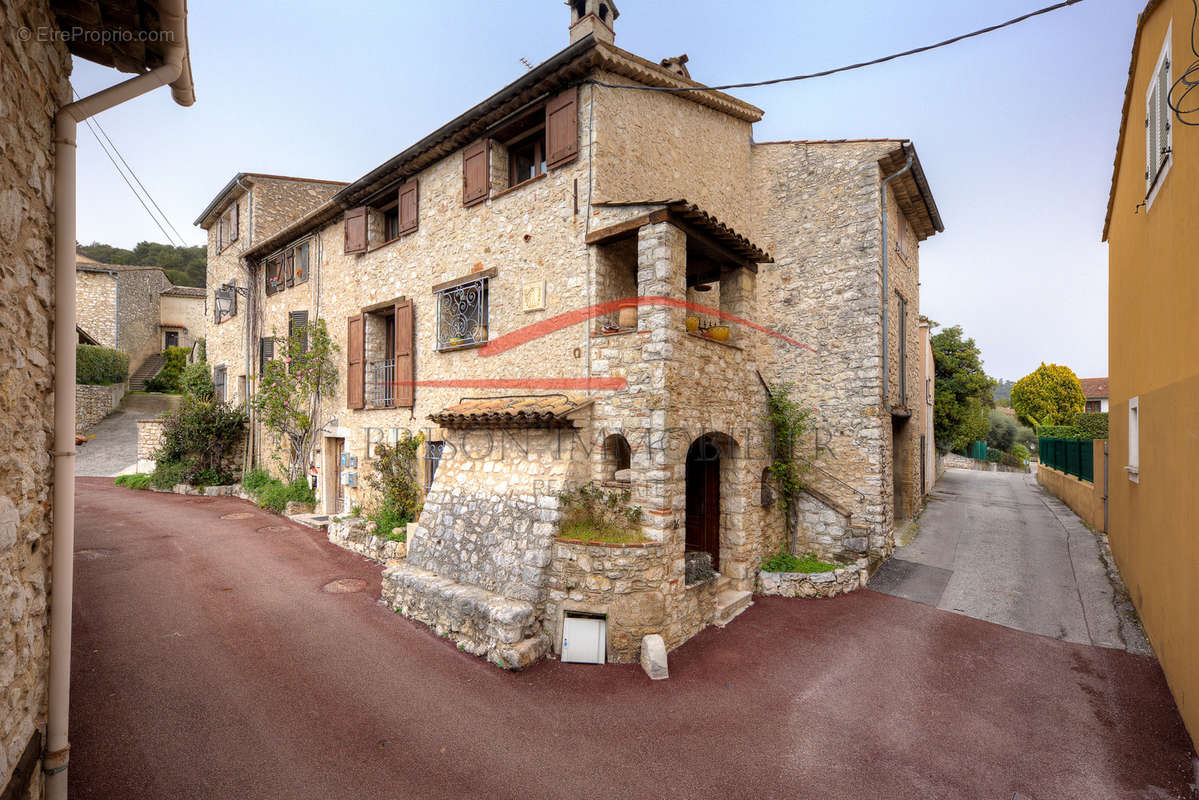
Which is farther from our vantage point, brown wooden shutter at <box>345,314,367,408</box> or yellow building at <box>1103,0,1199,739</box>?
brown wooden shutter at <box>345,314,367,408</box>

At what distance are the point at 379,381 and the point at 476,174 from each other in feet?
16.0

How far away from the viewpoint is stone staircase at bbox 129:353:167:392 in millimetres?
25766

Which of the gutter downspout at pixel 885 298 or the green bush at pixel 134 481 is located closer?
A: the gutter downspout at pixel 885 298

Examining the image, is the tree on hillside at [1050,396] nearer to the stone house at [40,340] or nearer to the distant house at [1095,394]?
the distant house at [1095,394]

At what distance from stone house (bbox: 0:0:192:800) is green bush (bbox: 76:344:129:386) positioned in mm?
25411

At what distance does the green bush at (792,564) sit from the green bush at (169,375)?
96.7ft

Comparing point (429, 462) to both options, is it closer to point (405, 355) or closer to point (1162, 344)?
point (405, 355)

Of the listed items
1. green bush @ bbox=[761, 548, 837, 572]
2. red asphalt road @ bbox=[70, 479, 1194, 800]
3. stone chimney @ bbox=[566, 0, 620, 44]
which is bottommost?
red asphalt road @ bbox=[70, 479, 1194, 800]

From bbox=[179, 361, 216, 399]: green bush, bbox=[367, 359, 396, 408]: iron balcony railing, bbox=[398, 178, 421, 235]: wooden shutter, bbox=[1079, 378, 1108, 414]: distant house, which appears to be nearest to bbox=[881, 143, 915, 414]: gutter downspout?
bbox=[398, 178, 421, 235]: wooden shutter

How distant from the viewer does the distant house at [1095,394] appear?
31.3 meters

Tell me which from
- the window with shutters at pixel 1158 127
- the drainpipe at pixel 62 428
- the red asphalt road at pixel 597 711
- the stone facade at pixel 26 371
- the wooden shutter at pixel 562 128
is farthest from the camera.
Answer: the wooden shutter at pixel 562 128

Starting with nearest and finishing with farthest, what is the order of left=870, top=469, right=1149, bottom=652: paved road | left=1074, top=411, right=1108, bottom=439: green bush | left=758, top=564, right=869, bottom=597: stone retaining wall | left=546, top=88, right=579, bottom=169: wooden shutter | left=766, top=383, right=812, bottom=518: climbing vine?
left=870, top=469, right=1149, bottom=652: paved road, left=546, top=88, right=579, bottom=169: wooden shutter, left=758, top=564, right=869, bottom=597: stone retaining wall, left=766, top=383, right=812, bottom=518: climbing vine, left=1074, top=411, right=1108, bottom=439: green bush

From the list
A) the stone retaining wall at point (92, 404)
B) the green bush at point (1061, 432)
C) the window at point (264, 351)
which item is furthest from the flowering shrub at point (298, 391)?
the green bush at point (1061, 432)

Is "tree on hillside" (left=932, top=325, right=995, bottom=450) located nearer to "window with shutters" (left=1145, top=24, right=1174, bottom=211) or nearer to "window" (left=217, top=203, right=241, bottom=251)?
"window with shutters" (left=1145, top=24, right=1174, bottom=211)
